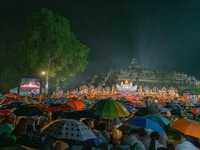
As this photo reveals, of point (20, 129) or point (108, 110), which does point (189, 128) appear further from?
point (20, 129)

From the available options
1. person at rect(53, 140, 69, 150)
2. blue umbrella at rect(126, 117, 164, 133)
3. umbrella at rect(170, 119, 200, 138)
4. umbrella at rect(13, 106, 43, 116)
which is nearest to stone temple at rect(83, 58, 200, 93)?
umbrella at rect(13, 106, 43, 116)

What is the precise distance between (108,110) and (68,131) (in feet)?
10.7

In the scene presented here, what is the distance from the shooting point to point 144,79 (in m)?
85.2

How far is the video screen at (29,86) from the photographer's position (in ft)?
99.5

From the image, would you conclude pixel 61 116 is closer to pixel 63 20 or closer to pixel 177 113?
pixel 177 113

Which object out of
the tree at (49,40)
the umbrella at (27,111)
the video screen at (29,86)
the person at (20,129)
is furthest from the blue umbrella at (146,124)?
the video screen at (29,86)

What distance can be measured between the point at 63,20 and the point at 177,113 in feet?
89.9

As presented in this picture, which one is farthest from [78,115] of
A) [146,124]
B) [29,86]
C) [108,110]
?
[29,86]

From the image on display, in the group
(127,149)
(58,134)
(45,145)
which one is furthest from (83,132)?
(127,149)

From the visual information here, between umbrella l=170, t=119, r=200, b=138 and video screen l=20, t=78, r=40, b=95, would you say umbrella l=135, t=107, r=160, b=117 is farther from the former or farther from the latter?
video screen l=20, t=78, r=40, b=95

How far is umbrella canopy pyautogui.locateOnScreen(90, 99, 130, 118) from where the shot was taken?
6.63 meters

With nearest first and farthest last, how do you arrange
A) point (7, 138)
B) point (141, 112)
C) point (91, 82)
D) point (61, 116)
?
point (7, 138) → point (61, 116) → point (141, 112) → point (91, 82)

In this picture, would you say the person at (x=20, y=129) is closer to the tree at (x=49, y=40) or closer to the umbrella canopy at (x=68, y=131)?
the umbrella canopy at (x=68, y=131)

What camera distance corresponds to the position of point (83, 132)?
146 inches
